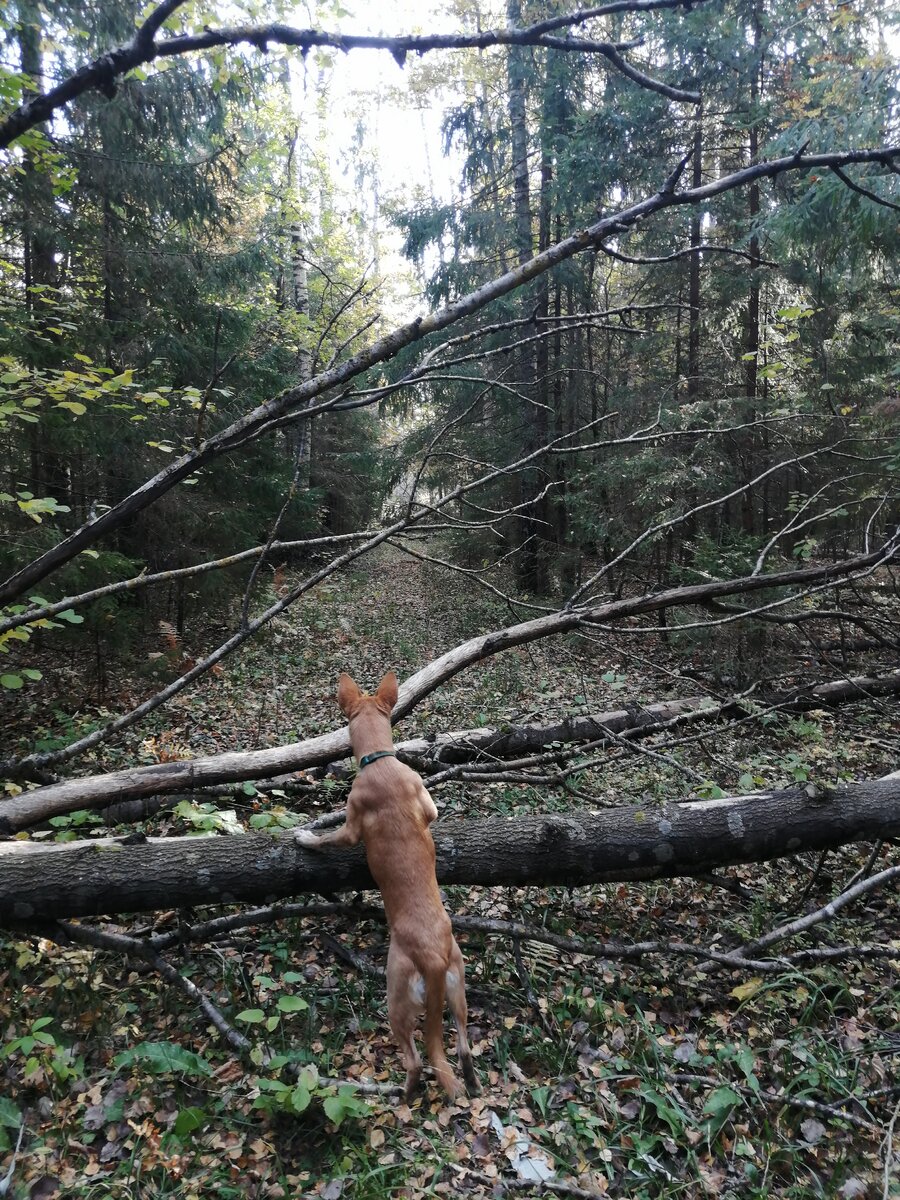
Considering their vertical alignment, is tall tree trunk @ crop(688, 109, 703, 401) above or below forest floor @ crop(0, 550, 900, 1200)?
above

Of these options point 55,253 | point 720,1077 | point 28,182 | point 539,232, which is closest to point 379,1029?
point 720,1077

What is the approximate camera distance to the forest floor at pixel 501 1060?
270cm

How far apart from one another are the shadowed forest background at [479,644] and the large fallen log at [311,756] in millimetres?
45

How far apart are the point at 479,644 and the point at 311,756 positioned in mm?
1830

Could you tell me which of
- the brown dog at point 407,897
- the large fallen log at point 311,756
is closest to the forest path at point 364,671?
the large fallen log at point 311,756

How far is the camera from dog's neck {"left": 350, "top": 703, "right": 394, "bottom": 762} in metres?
3.83

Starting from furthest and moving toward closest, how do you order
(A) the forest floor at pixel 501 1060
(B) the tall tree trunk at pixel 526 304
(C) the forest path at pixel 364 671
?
(B) the tall tree trunk at pixel 526 304, (C) the forest path at pixel 364 671, (A) the forest floor at pixel 501 1060

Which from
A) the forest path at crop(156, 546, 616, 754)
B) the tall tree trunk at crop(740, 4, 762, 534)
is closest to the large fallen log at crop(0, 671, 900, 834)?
the forest path at crop(156, 546, 616, 754)

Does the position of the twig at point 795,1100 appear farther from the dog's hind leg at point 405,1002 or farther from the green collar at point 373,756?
the green collar at point 373,756

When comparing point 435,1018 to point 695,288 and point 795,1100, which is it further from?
point 695,288

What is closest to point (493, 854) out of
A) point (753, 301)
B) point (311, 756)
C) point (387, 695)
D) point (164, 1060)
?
point (387, 695)

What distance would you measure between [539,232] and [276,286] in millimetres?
8990

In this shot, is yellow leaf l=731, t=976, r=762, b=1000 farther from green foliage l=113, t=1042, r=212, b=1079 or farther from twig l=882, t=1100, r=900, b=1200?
green foliage l=113, t=1042, r=212, b=1079

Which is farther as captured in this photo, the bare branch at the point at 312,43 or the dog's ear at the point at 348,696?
the dog's ear at the point at 348,696
